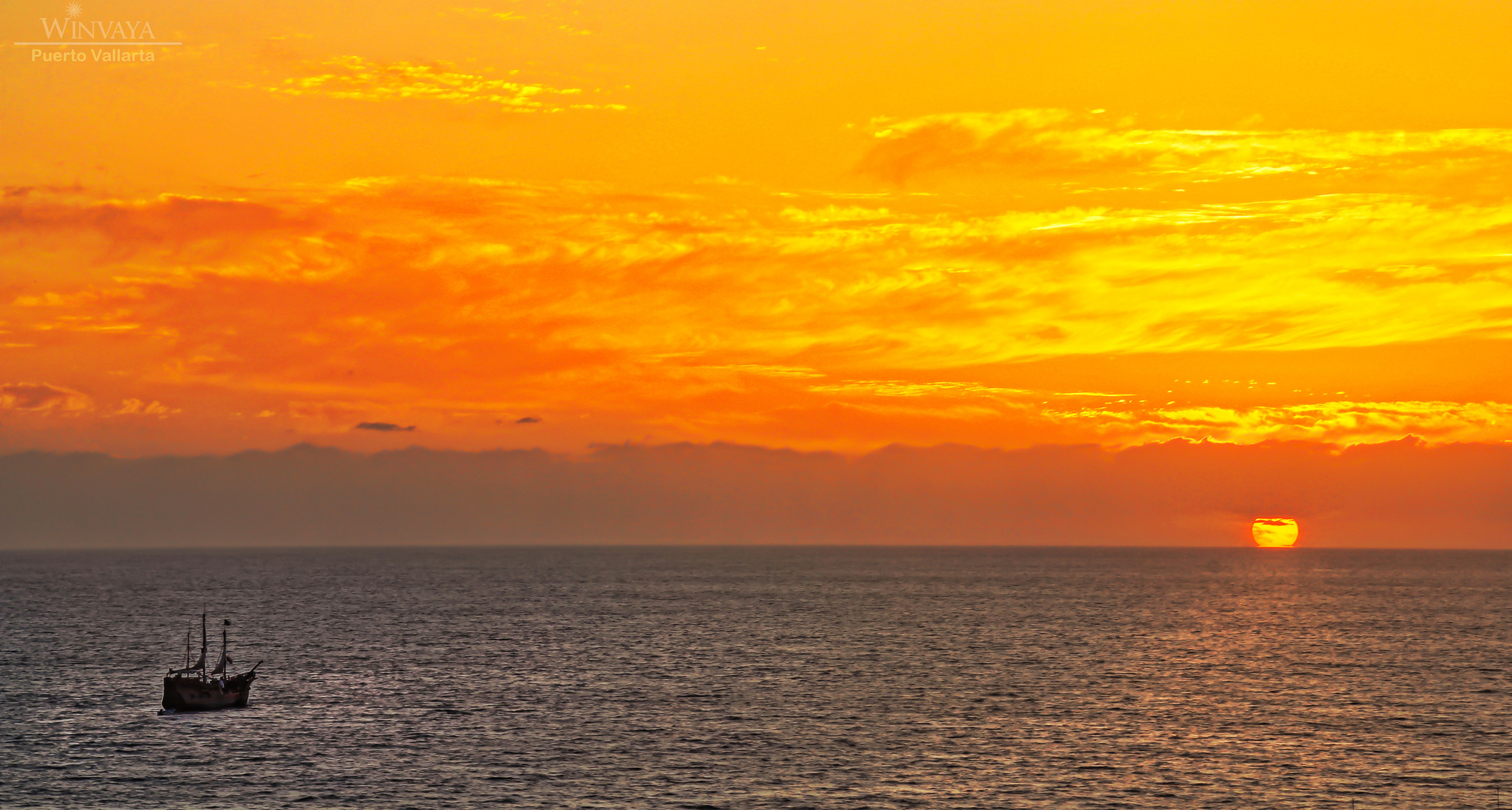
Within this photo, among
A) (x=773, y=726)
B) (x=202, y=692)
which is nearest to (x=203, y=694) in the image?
(x=202, y=692)

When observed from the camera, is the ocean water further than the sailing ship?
No

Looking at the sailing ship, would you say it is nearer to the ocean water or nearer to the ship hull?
the ship hull

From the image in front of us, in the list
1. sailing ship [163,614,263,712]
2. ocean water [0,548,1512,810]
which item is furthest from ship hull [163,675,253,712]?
ocean water [0,548,1512,810]

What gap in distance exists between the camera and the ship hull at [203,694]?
98750 mm

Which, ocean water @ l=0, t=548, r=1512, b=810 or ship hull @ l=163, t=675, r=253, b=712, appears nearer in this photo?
ocean water @ l=0, t=548, r=1512, b=810

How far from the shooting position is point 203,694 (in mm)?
100312

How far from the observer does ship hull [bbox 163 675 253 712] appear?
9875cm

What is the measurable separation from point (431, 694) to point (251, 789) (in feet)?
123

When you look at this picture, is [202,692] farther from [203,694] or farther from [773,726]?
[773,726]

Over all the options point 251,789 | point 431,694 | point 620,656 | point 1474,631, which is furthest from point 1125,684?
point 1474,631

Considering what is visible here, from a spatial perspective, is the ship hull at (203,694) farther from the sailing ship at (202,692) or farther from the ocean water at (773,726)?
the ocean water at (773,726)

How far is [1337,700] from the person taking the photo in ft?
347

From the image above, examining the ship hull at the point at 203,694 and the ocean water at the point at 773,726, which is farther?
the ship hull at the point at 203,694

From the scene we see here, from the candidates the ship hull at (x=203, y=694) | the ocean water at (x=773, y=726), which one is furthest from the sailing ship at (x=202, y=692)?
the ocean water at (x=773, y=726)
